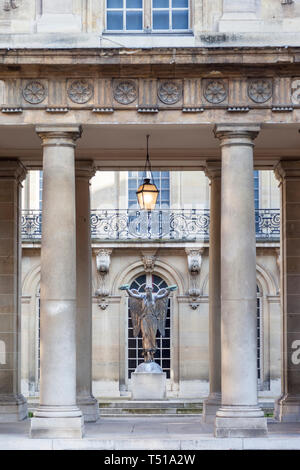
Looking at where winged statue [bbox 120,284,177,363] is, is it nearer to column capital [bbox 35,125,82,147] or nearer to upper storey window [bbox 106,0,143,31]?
upper storey window [bbox 106,0,143,31]

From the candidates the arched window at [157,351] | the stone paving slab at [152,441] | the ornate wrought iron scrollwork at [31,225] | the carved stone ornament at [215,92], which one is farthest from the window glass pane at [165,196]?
the carved stone ornament at [215,92]

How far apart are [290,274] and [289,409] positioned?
290cm

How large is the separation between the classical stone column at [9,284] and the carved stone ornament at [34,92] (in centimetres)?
423

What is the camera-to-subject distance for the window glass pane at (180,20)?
21.5 m

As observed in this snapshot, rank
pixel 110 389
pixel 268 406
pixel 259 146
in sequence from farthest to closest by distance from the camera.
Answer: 1. pixel 110 389
2. pixel 268 406
3. pixel 259 146

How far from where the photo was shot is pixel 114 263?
3950 cm

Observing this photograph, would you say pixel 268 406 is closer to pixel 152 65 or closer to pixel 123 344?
pixel 123 344

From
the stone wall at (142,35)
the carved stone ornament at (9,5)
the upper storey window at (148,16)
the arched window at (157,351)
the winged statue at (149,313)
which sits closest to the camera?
the stone wall at (142,35)

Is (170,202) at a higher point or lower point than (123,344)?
higher

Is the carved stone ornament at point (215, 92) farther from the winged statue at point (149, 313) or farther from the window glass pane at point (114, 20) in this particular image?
the winged statue at point (149, 313)

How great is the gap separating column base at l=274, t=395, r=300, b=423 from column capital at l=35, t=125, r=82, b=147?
7535 millimetres

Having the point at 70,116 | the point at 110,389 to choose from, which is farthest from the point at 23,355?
the point at 70,116

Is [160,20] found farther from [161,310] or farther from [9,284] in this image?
[161,310]
